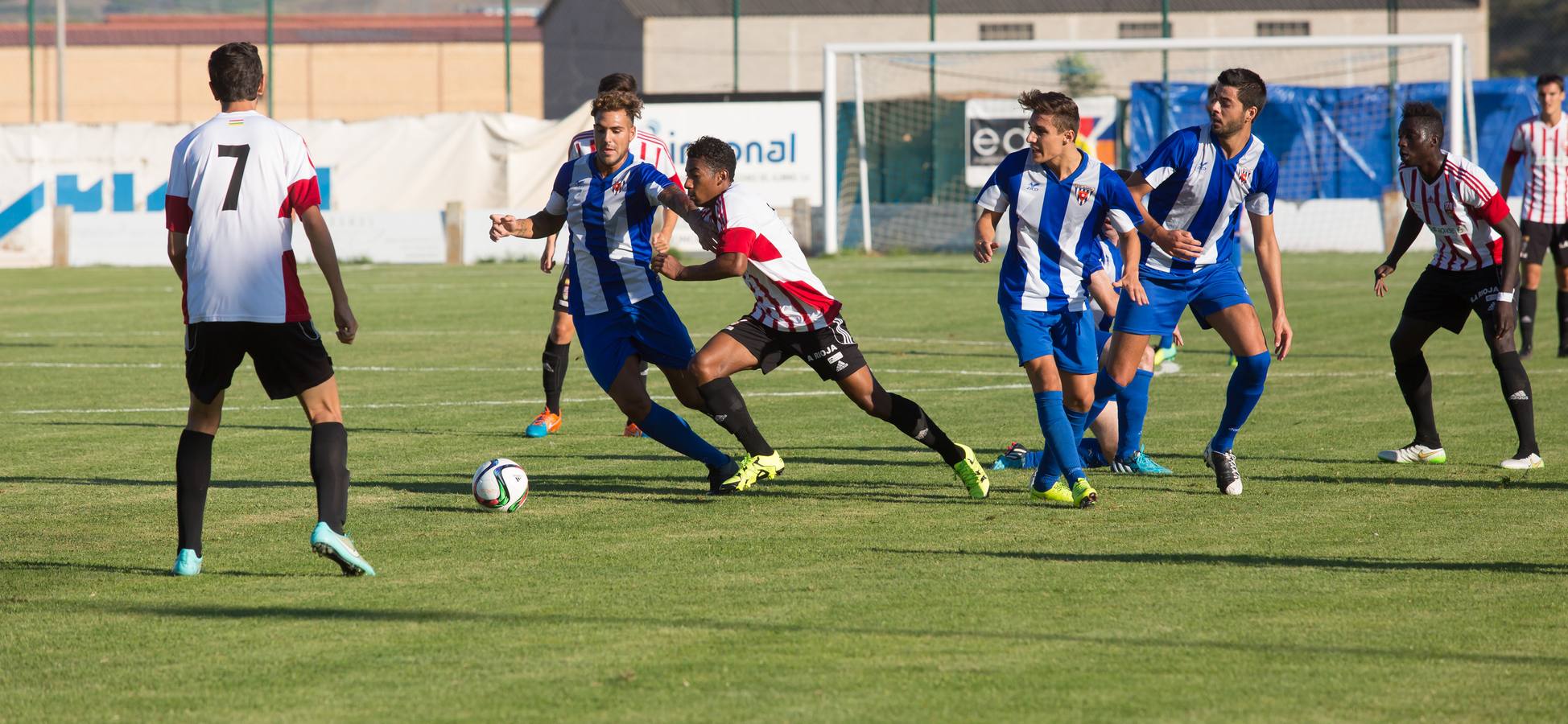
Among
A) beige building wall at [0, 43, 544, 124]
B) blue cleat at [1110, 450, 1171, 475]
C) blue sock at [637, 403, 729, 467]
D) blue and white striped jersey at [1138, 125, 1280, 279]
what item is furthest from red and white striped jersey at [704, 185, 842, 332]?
beige building wall at [0, 43, 544, 124]

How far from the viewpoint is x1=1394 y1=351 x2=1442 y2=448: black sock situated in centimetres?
896

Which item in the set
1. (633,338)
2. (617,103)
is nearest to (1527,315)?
(633,338)

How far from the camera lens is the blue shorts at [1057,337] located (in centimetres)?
772

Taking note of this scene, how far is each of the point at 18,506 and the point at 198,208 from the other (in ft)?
8.37

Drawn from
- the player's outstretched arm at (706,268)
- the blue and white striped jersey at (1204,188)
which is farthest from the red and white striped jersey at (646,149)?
the blue and white striped jersey at (1204,188)

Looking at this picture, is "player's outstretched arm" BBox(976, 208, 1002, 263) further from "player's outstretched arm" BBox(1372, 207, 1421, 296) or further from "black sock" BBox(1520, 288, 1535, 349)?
"black sock" BBox(1520, 288, 1535, 349)

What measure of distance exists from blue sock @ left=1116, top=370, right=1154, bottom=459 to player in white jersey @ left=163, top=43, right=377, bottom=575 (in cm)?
410

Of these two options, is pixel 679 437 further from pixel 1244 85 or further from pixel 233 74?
pixel 1244 85

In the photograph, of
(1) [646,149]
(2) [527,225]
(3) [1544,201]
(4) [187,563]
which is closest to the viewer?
(4) [187,563]

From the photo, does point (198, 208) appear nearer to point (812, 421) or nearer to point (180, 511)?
point (180, 511)

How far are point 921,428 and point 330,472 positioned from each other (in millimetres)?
2883

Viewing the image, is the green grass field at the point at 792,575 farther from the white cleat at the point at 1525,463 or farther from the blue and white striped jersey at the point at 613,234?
the blue and white striped jersey at the point at 613,234

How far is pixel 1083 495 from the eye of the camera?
7.55 m

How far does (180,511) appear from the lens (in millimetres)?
6211
